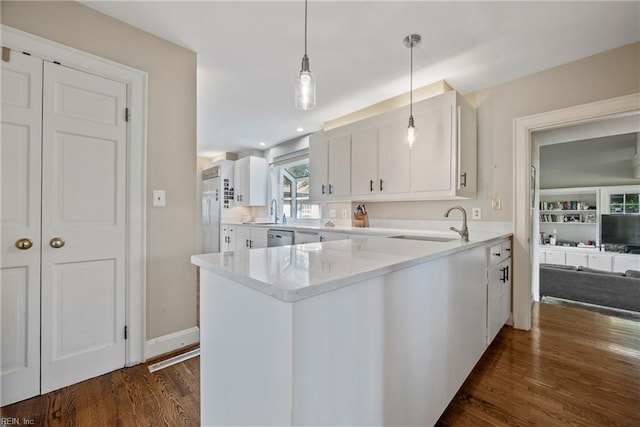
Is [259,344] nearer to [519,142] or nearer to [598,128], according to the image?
[519,142]

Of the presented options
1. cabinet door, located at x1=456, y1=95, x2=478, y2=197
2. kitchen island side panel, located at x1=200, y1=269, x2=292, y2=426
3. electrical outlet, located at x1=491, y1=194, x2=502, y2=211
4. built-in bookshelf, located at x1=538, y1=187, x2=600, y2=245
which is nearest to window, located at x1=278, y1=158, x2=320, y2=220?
cabinet door, located at x1=456, y1=95, x2=478, y2=197

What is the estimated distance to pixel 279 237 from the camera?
11.5 feet

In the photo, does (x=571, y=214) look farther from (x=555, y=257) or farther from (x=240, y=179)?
(x=240, y=179)

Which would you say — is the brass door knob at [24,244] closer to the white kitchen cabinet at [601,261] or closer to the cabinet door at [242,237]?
the cabinet door at [242,237]

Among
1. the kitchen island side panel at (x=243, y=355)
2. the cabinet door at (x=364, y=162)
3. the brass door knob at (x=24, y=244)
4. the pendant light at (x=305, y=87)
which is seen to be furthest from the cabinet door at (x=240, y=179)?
the kitchen island side panel at (x=243, y=355)

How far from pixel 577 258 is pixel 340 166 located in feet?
21.7

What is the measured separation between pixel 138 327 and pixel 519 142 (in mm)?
3514

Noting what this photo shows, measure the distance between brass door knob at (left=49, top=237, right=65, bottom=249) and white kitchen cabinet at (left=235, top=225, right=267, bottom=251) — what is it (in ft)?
7.78

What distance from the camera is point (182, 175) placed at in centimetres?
216

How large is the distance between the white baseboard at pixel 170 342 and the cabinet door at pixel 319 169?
211cm

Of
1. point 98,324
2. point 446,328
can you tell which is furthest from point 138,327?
point 446,328

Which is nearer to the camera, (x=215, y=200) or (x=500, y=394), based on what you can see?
(x=500, y=394)

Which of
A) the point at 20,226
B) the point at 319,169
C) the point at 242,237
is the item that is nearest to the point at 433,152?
the point at 319,169

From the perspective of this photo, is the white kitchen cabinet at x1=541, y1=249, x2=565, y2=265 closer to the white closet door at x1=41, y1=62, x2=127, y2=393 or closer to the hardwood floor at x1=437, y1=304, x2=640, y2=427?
the hardwood floor at x1=437, y1=304, x2=640, y2=427
